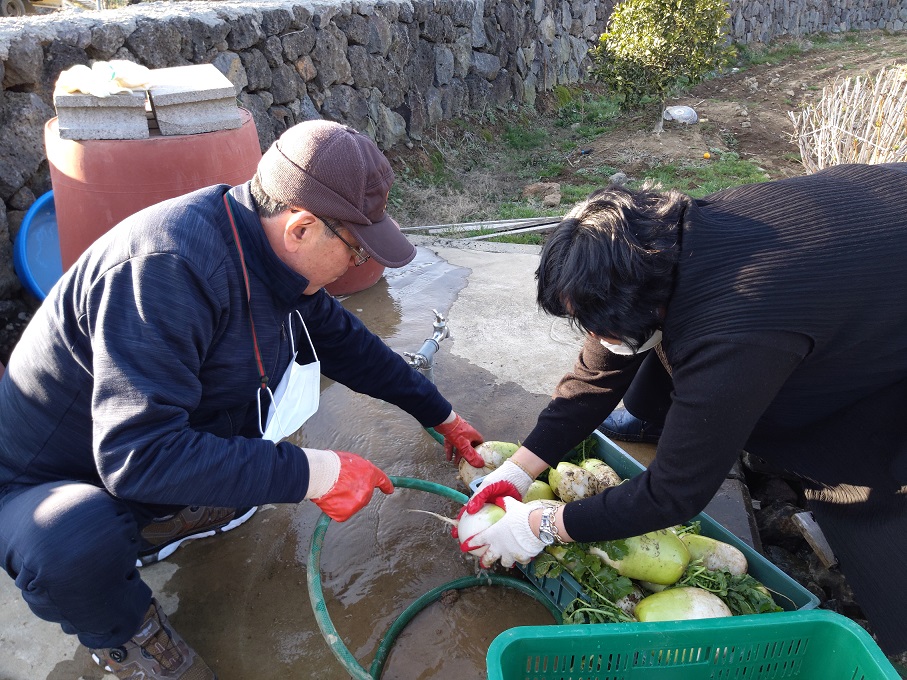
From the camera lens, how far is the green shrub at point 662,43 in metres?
8.72

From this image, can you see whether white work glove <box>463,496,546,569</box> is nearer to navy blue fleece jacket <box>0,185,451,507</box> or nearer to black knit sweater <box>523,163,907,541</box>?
black knit sweater <box>523,163,907,541</box>

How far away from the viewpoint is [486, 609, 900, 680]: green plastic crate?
1628 mm

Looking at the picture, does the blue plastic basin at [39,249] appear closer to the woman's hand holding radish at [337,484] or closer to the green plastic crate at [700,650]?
the woman's hand holding radish at [337,484]

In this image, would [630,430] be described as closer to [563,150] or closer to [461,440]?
[461,440]

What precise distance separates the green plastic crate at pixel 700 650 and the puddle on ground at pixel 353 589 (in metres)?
0.60

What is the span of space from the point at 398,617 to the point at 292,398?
87 cm

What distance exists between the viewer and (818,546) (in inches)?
103

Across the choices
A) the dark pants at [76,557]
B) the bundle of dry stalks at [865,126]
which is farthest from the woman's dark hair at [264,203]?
the bundle of dry stalks at [865,126]

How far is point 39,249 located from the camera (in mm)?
3934

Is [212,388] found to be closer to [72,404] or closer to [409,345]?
[72,404]

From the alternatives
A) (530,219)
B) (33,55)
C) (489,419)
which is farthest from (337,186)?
(530,219)

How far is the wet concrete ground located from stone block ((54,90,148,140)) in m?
1.66

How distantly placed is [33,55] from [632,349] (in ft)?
13.4

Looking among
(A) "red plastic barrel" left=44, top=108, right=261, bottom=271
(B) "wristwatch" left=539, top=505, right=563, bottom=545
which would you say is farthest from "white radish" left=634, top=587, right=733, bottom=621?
(A) "red plastic barrel" left=44, top=108, right=261, bottom=271
